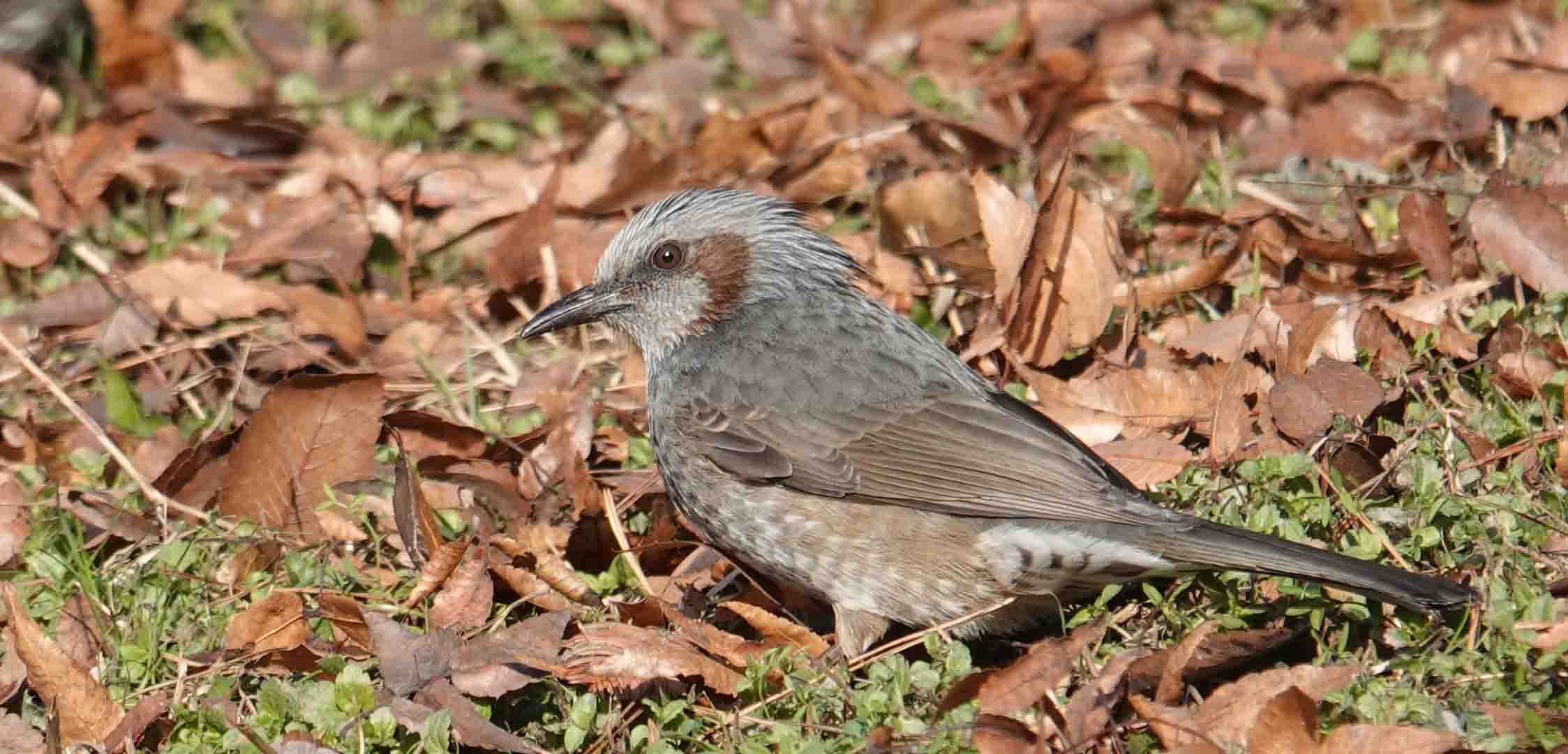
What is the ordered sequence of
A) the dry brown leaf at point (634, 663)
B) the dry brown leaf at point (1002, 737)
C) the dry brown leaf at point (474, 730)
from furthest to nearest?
the dry brown leaf at point (634, 663) < the dry brown leaf at point (474, 730) < the dry brown leaf at point (1002, 737)

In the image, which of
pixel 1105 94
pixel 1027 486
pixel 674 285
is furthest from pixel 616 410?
pixel 1105 94

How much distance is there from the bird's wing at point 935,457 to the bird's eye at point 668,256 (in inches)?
25.4

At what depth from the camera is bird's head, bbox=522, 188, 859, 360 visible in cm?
565

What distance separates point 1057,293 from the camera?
5.84 m

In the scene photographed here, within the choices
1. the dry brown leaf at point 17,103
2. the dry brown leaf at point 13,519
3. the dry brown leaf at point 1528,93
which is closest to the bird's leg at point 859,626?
the dry brown leaf at point 13,519

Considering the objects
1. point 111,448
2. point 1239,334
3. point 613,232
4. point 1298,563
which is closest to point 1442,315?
point 1239,334

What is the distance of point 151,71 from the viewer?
8062mm

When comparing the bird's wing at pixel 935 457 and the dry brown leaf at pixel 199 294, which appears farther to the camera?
the dry brown leaf at pixel 199 294

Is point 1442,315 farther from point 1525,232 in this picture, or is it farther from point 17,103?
point 17,103

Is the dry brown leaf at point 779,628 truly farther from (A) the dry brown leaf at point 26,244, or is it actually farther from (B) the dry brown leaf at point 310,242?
(A) the dry brown leaf at point 26,244

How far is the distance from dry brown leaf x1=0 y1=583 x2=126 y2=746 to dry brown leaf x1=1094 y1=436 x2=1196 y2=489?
303cm

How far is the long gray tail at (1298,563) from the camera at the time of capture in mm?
4066

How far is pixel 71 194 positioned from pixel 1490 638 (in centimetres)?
581

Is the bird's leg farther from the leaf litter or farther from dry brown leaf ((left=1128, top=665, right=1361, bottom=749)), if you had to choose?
dry brown leaf ((left=1128, top=665, right=1361, bottom=749))
